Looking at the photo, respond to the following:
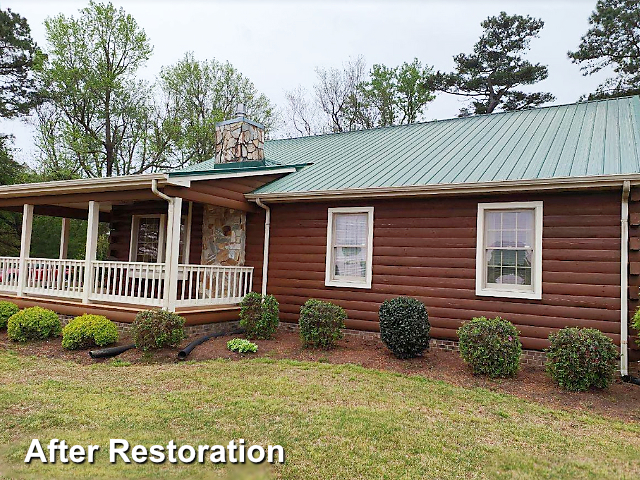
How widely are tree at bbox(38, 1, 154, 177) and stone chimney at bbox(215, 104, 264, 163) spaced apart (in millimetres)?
13860

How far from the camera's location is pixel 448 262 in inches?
336

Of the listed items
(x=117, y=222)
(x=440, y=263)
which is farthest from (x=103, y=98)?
(x=440, y=263)

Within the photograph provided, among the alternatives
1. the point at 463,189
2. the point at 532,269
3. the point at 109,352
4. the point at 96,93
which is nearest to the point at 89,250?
the point at 109,352

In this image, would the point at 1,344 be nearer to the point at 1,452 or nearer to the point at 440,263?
the point at 1,452

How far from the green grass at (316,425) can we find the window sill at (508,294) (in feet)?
6.90

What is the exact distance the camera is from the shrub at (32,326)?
914 cm

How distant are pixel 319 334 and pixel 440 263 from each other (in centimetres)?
242

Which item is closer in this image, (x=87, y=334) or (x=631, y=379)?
(x=631, y=379)

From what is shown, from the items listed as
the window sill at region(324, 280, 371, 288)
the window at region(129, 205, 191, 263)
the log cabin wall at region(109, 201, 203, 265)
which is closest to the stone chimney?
the log cabin wall at region(109, 201, 203, 265)

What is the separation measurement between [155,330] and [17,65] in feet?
69.3

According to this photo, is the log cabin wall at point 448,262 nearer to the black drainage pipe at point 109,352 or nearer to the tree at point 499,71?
the black drainage pipe at point 109,352

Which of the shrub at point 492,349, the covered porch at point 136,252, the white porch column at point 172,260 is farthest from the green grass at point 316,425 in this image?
the covered porch at point 136,252

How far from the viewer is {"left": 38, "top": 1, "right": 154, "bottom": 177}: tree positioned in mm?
23891

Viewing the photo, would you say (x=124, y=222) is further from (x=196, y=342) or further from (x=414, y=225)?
Result: (x=414, y=225)
